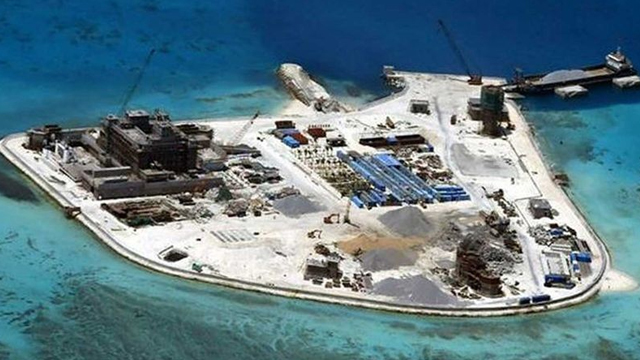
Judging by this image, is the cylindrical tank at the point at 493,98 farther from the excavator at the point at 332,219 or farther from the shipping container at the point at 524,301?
the shipping container at the point at 524,301

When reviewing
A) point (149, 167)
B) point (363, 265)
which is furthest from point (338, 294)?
A: point (149, 167)

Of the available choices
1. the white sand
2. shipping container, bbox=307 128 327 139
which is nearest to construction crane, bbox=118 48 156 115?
shipping container, bbox=307 128 327 139

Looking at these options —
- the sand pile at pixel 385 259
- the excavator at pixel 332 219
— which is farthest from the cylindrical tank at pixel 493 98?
the sand pile at pixel 385 259

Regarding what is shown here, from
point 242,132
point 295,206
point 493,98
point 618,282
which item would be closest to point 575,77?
point 493,98

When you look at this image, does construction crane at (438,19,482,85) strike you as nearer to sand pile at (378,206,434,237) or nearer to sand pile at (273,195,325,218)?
sand pile at (378,206,434,237)

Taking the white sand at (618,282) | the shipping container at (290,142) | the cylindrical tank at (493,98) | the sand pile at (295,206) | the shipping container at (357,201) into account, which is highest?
the cylindrical tank at (493,98)

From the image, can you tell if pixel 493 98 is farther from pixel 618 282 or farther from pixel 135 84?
pixel 135 84
